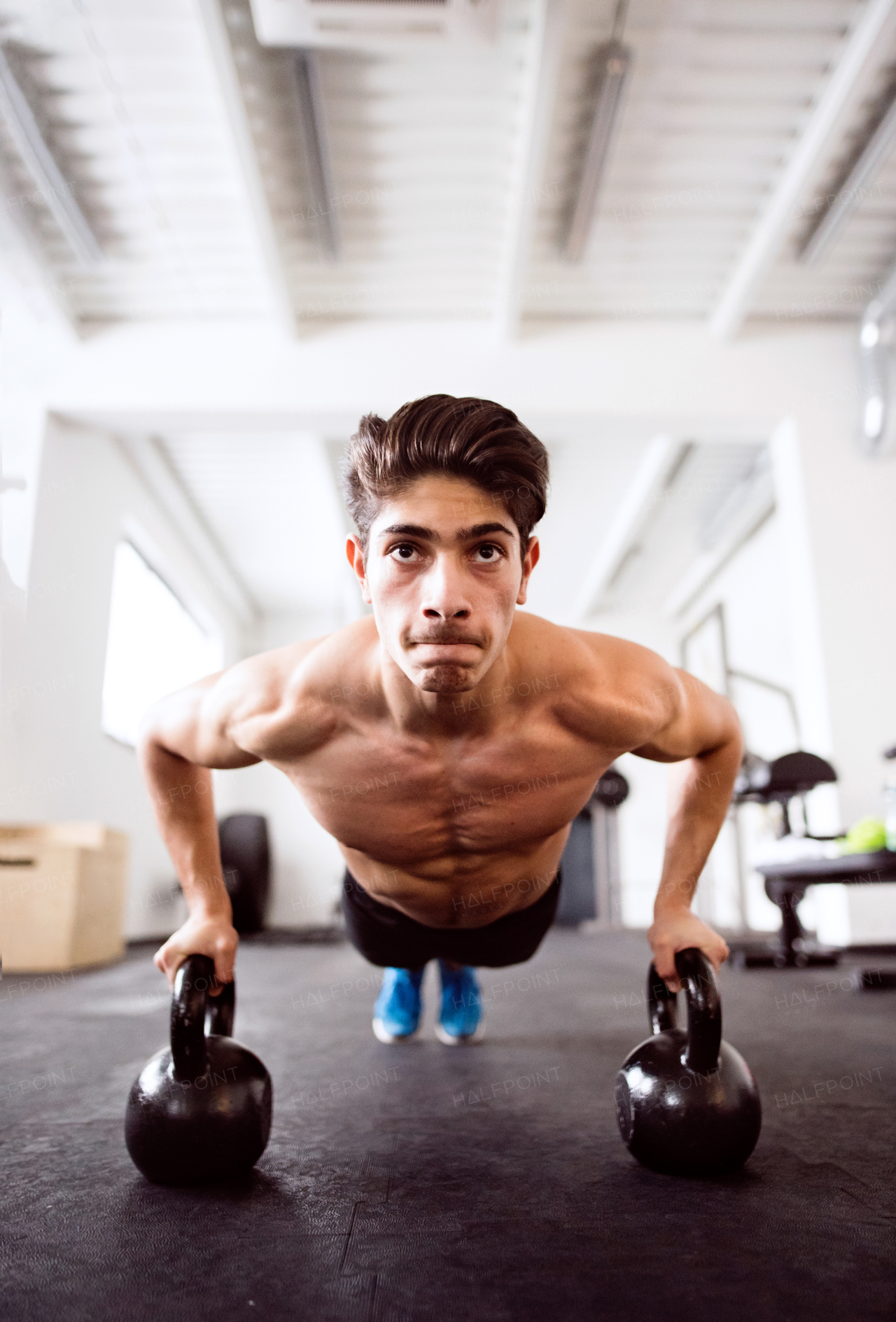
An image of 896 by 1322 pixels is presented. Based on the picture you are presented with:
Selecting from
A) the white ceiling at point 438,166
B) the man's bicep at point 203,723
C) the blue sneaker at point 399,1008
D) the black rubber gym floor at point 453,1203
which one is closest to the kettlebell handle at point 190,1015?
the black rubber gym floor at point 453,1203

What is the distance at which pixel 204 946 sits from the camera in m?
1.22

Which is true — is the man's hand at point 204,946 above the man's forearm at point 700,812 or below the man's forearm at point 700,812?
below

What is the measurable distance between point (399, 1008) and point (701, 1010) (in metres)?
1.17

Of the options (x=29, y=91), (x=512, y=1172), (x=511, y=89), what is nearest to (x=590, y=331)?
(x=511, y=89)

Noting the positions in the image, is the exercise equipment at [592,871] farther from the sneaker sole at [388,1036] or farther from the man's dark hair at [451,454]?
the man's dark hair at [451,454]

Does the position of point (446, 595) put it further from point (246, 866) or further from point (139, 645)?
point (246, 866)

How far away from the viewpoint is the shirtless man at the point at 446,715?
3.63 feet

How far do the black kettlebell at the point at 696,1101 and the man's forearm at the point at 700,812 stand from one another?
0.22m

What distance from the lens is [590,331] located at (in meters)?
4.77

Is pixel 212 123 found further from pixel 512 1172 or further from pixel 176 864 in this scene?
pixel 512 1172

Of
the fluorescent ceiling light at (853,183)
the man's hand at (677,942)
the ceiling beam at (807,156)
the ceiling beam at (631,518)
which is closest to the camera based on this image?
the man's hand at (677,942)

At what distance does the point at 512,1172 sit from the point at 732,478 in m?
6.01

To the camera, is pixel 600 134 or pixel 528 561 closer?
pixel 528 561

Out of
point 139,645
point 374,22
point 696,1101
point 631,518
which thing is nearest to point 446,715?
point 696,1101
